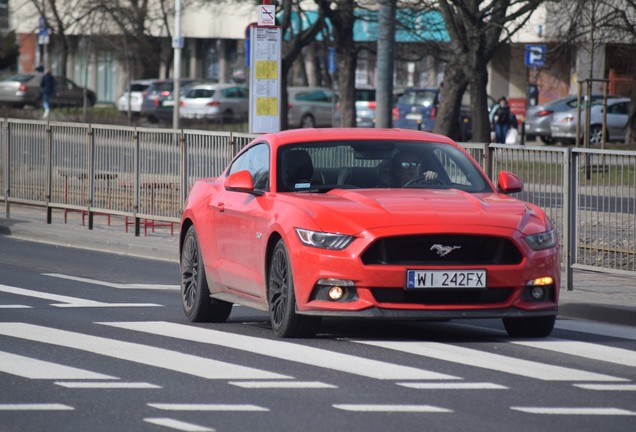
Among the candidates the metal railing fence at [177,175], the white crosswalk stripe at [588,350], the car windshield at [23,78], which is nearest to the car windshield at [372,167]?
the white crosswalk stripe at [588,350]

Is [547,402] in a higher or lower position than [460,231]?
lower

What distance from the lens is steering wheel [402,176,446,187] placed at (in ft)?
38.2

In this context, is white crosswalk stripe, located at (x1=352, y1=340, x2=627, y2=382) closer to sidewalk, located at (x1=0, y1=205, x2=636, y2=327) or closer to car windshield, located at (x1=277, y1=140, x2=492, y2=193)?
car windshield, located at (x1=277, y1=140, x2=492, y2=193)

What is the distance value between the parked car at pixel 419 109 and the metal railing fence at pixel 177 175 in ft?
85.4

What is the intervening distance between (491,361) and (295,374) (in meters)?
1.36

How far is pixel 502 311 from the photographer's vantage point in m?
10.6

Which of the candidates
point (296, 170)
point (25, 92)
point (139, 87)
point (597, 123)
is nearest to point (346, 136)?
point (296, 170)

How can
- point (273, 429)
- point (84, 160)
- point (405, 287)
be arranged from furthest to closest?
point (84, 160), point (405, 287), point (273, 429)

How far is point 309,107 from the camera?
2210 inches

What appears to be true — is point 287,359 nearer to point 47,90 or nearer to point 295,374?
point 295,374

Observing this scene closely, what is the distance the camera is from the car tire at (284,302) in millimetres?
10797

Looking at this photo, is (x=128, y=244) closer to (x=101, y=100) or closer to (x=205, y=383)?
(x=205, y=383)

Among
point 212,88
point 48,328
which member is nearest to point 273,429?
point 48,328

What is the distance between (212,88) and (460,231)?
4739 cm
